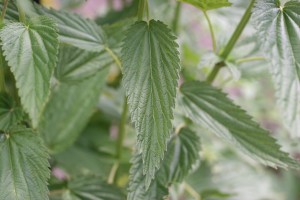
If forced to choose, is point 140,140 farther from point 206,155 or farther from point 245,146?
point 206,155

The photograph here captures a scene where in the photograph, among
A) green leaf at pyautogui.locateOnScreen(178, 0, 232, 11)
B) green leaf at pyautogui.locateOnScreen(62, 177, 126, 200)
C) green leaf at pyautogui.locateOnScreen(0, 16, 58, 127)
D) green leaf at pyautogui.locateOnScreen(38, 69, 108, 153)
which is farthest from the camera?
green leaf at pyautogui.locateOnScreen(38, 69, 108, 153)

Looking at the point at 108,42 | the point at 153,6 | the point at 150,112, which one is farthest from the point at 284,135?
the point at 150,112

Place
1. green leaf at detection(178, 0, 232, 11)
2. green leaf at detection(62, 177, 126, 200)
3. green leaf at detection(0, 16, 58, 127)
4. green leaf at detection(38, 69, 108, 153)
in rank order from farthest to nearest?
green leaf at detection(38, 69, 108, 153)
green leaf at detection(62, 177, 126, 200)
green leaf at detection(178, 0, 232, 11)
green leaf at detection(0, 16, 58, 127)

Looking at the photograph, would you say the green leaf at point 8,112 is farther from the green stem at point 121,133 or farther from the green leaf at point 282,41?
the green leaf at point 282,41

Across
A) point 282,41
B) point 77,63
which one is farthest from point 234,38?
point 77,63

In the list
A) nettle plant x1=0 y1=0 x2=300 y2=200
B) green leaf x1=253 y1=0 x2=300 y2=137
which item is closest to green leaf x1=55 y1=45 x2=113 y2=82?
nettle plant x1=0 y1=0 x2=300 y2=200

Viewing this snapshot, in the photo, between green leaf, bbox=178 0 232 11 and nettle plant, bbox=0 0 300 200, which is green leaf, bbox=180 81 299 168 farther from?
green leaf, bbox=178 0 232 11
